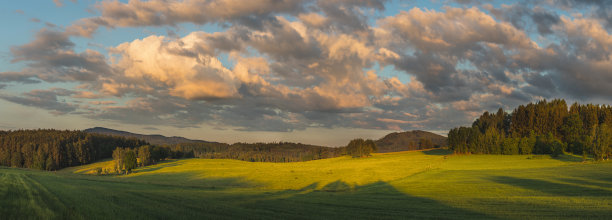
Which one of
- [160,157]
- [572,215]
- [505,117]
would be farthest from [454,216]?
[505,117]

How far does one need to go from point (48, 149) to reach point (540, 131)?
170m

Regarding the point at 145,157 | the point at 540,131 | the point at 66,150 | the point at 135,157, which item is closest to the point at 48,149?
the point at 66,150

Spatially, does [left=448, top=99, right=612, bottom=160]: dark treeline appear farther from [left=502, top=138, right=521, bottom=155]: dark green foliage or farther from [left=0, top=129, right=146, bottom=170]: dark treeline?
[left=0, top=129, right=146, bottom=170]: dark treeline

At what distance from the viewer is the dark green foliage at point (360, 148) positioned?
420 feet

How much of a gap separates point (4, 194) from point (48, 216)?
8.39 m

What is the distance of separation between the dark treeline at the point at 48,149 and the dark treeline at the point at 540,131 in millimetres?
136531

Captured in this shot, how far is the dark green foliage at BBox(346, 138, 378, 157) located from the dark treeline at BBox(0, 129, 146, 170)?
104 m

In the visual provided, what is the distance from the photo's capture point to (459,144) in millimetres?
104000

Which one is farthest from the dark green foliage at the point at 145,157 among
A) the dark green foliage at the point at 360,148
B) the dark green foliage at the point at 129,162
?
the dark green foliage at the point at 360,148

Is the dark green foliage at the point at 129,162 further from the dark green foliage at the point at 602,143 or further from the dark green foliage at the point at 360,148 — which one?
the dark green foliage at the point at 602,143

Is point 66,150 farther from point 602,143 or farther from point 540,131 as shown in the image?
point 540,131

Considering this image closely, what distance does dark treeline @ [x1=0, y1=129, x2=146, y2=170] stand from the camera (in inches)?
4683

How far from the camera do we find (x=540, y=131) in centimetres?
11025

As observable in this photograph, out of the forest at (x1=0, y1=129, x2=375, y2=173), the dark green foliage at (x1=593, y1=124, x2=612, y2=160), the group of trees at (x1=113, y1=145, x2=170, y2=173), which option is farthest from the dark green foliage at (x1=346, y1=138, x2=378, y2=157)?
the group of trees at (x1=113, y1=145, x2=170, y2=173)
